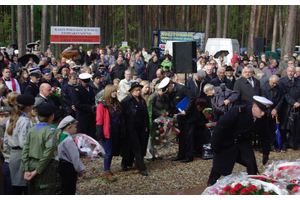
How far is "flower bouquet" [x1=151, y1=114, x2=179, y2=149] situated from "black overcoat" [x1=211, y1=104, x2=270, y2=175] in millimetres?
2847

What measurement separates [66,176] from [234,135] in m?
2.55

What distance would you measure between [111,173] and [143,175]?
2.04ft

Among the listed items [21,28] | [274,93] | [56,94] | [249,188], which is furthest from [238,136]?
[21,28]

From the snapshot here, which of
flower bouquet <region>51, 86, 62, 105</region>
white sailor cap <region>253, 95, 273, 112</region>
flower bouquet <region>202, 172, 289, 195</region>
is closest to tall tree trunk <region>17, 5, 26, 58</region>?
flower bouquet <region>51, 86, 62, 105</region>

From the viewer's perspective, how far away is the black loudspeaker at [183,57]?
12.3m

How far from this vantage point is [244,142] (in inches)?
261

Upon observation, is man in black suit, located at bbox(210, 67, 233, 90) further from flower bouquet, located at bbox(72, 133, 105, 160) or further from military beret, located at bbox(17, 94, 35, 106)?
military beret, located at bbox(17, 94, 35, 106)

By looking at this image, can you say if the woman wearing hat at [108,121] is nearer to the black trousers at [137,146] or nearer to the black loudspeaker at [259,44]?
the black trousers at [137,146]

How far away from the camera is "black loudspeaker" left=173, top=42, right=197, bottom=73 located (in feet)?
40.4

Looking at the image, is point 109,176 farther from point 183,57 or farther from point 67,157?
point 183,57

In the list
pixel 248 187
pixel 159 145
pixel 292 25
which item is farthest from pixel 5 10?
pixel 248 187

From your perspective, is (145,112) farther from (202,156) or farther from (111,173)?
(202,156)

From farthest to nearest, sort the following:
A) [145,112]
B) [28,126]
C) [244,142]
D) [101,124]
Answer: [145,112]
[101,124]
[244,142]
[28,126]

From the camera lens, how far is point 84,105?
9305 mm
